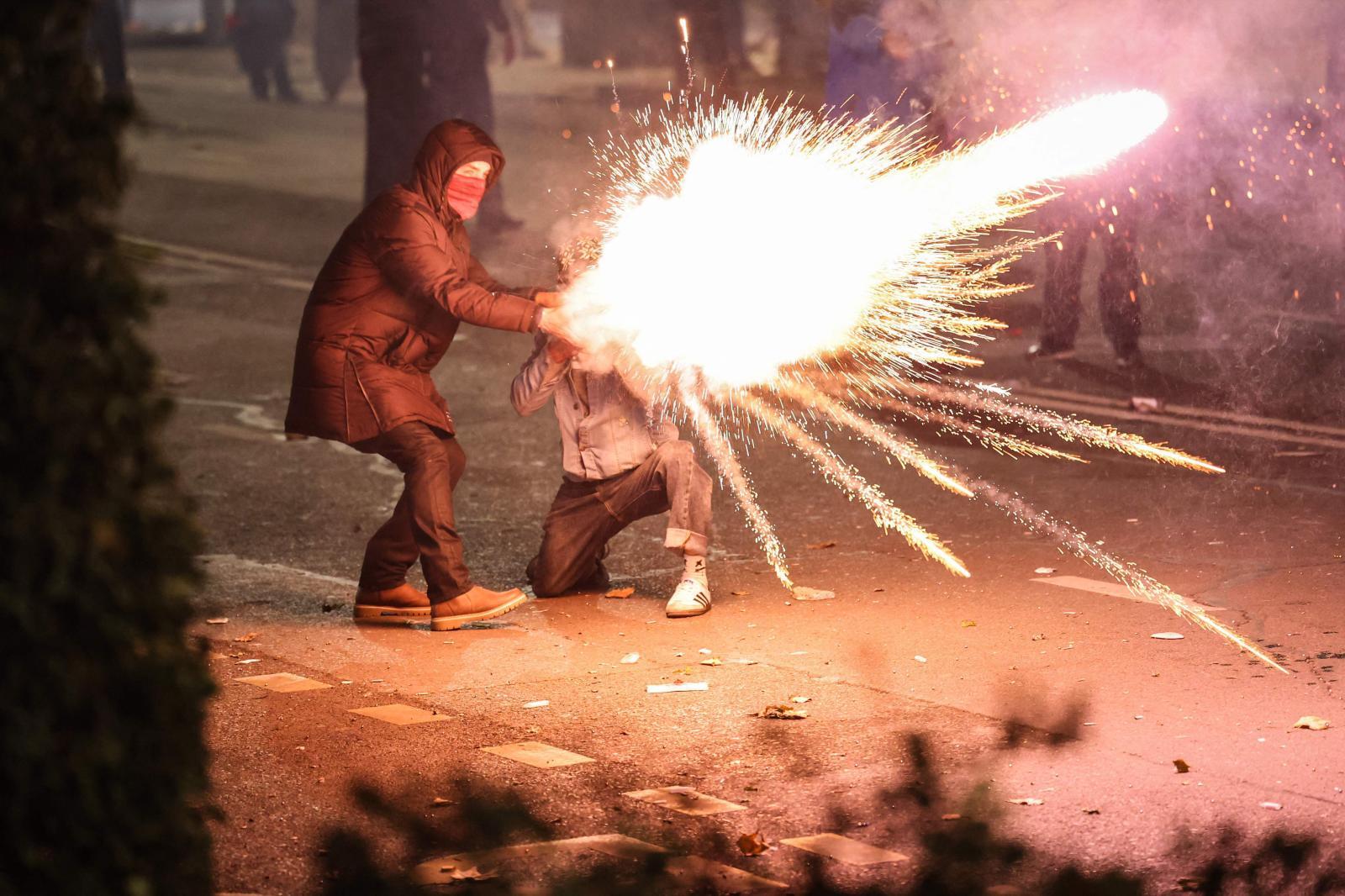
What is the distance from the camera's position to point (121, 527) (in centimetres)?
291

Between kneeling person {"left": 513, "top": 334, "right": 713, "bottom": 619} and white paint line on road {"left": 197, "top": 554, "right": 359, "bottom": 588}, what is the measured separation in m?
0.86

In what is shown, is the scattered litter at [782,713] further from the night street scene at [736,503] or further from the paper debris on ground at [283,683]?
the paper debris on ground at [283,683]

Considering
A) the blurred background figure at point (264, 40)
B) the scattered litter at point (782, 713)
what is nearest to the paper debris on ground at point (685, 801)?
the scattered litter at point (782, 713)

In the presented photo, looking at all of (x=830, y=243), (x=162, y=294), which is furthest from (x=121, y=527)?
(x=830, y=243)

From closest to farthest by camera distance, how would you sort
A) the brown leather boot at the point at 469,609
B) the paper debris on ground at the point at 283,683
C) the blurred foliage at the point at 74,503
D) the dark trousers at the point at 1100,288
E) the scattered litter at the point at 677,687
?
the blurred foliage at the point at 74,503
the scattered litter at the point at 677,687
the paper debris on ground at the point at 283,683
the brown leather boot at the point at 469,609
the dark trousers at the point at 1100,288

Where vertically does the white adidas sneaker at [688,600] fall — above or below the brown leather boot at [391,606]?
above

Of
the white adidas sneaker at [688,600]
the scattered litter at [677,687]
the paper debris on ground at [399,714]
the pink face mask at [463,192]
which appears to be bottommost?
the paper debris on ground at [399,714]

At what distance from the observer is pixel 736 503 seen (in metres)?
8.95

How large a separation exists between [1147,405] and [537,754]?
599cm

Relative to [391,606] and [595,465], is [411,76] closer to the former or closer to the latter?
[595,465]

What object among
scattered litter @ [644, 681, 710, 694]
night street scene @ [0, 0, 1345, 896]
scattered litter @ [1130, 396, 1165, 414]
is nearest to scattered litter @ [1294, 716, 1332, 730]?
night street scene @ [0, 0, 1345, 896]

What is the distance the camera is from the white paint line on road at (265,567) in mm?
7727

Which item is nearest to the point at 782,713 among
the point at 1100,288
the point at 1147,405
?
the point at 1147,405

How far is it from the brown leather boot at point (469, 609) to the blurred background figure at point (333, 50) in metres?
21.5
